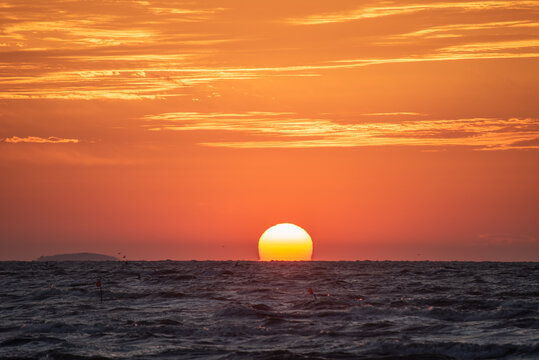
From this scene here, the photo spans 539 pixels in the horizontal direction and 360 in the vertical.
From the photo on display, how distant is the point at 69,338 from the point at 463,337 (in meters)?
16.4

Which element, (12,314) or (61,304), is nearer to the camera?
(12,314)

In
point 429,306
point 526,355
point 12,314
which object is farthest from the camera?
point 429,306

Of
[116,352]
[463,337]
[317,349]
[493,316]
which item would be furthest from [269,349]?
[493,316]

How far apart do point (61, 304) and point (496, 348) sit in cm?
2843

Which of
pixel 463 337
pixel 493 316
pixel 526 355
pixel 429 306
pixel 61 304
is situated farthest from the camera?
pixel 61 304

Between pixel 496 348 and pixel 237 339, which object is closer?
pixel 496 348

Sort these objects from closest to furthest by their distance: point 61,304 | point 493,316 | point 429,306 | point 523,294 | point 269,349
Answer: point 269,349
point 493,316
point 429,306
point 61,304
point 523,294

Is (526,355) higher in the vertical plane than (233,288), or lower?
lower

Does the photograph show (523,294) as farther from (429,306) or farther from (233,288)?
(233,288)

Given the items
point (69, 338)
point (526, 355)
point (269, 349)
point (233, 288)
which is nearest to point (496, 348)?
point (526, 355)

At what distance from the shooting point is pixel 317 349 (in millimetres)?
27344

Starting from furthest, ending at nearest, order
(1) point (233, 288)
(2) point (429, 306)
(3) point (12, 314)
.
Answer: (1) point (233, 288) → (2) point (429, 306) → (3) point (12, 314)

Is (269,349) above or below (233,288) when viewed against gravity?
below

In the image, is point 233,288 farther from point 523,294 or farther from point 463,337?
point 463,337
